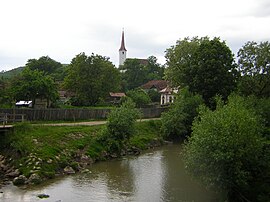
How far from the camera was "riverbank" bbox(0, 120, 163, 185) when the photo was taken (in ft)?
98.9

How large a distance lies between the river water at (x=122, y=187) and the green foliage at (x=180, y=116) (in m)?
15.0

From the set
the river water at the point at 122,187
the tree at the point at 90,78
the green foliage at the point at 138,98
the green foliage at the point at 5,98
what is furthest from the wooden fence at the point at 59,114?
the green foliage at the point at 138,98

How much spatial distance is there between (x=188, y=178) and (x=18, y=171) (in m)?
14.6

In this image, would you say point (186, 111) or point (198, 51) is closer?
point (186, 111)

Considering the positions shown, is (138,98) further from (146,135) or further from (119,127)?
(119,127)

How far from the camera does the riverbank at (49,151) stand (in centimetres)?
3014

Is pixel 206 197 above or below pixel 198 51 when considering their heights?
below

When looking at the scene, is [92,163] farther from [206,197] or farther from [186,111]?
[186,111]

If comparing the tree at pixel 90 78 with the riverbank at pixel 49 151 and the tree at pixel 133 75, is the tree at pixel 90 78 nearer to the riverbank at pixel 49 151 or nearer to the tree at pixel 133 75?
the riverbank at pixel 49 151

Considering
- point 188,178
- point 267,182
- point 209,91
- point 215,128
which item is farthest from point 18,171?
point 209,91

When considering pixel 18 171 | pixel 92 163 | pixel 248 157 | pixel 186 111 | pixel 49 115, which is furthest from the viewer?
pixel 186 111

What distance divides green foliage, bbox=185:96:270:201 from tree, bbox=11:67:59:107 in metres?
30.5

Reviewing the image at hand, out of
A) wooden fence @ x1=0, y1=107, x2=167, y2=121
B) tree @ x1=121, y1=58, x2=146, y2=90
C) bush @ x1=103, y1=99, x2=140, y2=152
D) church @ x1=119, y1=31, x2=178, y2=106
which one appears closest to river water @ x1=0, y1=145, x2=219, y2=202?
bush @ x1=103, y1=99, x2=140, y2=152

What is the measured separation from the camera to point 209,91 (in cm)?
5728
